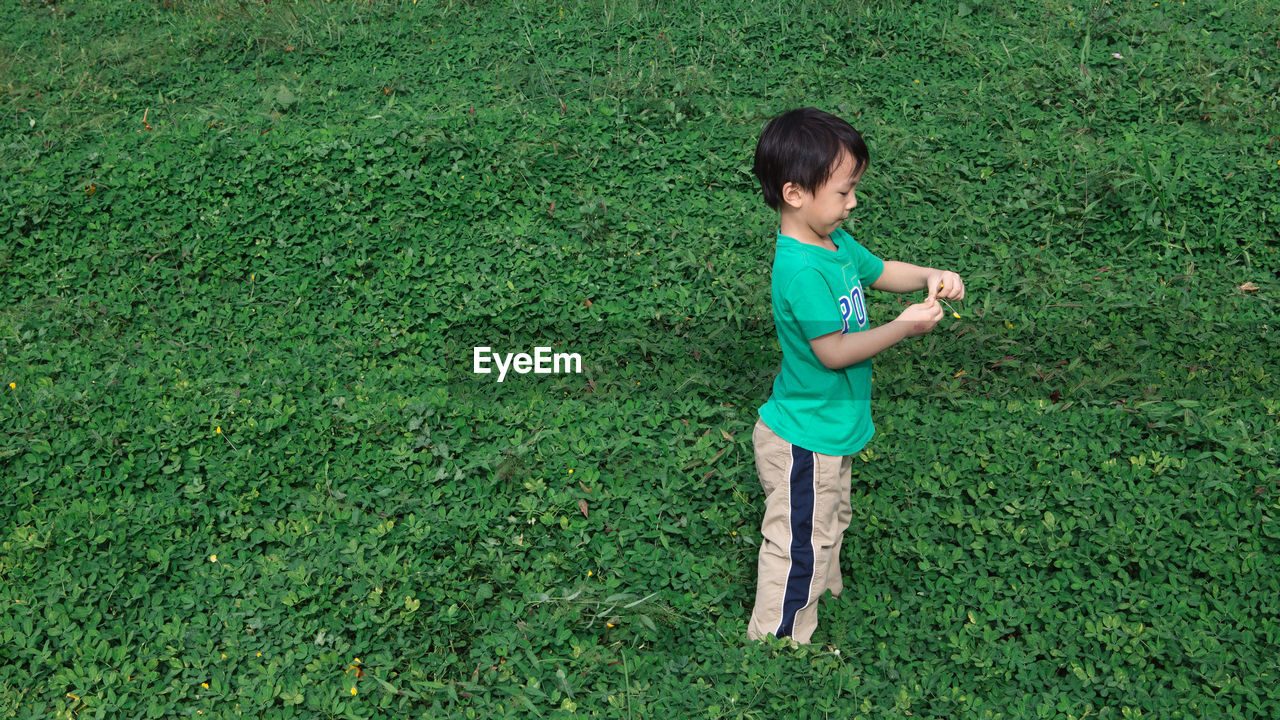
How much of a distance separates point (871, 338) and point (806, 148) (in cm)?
59

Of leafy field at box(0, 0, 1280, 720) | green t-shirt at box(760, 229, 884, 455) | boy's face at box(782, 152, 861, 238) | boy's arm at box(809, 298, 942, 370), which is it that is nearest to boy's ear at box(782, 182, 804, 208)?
boy's face at box(782, 152, 861, 238)

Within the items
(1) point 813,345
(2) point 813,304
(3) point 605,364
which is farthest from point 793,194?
(3) point 605,364

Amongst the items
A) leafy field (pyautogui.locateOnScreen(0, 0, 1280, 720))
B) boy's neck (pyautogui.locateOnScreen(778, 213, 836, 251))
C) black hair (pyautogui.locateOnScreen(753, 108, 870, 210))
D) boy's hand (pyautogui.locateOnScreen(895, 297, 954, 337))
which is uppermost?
black hair (pyautogui.locateOnScreen(753, 108, 870, 210))

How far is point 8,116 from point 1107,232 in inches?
268

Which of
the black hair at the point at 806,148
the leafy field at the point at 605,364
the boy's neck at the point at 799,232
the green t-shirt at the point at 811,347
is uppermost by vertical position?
the black hair at the point at 806,148

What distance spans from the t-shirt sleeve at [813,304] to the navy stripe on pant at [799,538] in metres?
0.42

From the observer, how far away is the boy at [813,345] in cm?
290

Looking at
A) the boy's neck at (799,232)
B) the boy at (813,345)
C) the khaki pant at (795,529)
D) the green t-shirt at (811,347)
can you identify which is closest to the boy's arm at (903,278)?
the boy at (813,345)

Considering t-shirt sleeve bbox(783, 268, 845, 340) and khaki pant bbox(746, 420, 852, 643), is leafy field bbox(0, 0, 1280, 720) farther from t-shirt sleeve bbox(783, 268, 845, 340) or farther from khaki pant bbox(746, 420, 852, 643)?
t-shirt sleeve bbox(783, 268, 845, 340)

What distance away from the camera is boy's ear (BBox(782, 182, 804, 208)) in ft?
9.64

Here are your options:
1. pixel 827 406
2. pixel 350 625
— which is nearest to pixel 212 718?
pixel 350 625

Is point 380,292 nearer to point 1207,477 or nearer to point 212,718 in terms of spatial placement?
point 212,718

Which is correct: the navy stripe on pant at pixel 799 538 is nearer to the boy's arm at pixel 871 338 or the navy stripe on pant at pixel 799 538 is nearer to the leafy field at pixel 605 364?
the leafy field at pixel 605 364

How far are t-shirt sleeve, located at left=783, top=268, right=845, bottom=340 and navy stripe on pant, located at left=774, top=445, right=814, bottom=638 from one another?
1.37ft
